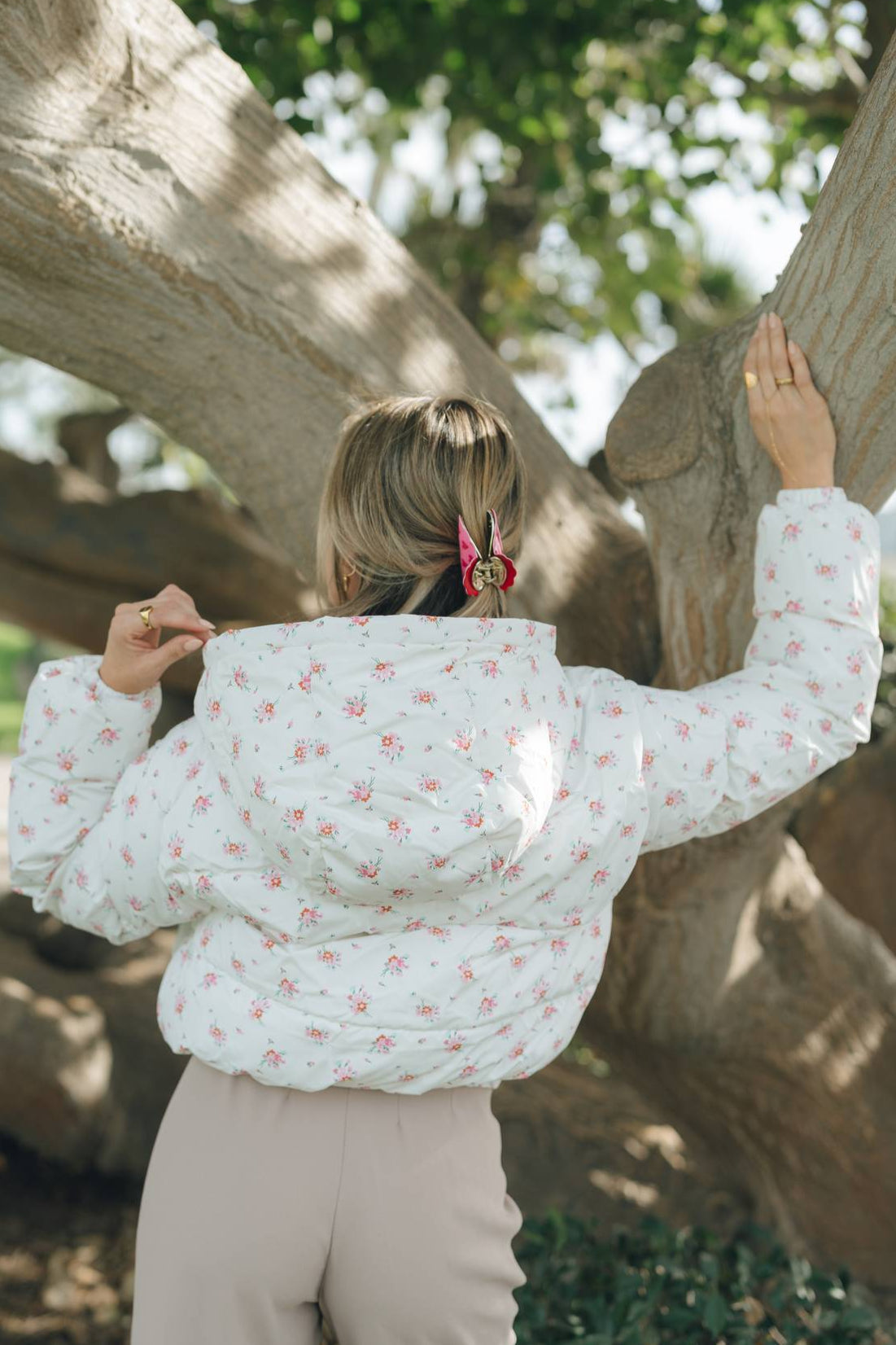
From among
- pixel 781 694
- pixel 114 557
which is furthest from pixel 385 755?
pixel 114 557

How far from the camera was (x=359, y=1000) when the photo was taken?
5.01 ft

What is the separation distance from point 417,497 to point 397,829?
43 cm

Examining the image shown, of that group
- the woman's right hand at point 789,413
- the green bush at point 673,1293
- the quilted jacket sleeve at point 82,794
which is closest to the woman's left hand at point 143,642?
the quilted jacket sleeve at point 82,794

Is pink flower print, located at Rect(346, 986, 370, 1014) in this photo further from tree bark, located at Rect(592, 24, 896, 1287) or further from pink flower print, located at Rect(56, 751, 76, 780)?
tree bark, located at Rect(592, 24, 896, 1287)

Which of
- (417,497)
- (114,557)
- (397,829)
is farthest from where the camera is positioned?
(114,557)

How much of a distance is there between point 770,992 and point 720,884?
41cm

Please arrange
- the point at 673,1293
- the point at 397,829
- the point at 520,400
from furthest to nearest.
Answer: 1. the point at 673,1293
2. the point at 520,400
3. the point at 397,829

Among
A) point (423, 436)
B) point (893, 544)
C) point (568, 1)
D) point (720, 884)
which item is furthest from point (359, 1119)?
point (893, 544)

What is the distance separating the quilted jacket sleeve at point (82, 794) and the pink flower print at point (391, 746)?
39 cm

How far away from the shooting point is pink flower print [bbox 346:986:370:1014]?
1.52 m

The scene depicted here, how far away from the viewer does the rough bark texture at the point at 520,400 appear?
1838mm

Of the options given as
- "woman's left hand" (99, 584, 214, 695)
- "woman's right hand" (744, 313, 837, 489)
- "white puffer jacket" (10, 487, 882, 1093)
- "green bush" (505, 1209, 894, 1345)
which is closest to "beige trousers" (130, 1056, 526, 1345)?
"white puffer jacket" (10, 487, 882, 1093)

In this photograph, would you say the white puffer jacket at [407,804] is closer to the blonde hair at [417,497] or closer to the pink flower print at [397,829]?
the pink flower print at [397,829]

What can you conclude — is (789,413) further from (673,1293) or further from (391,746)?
(673,1293)
